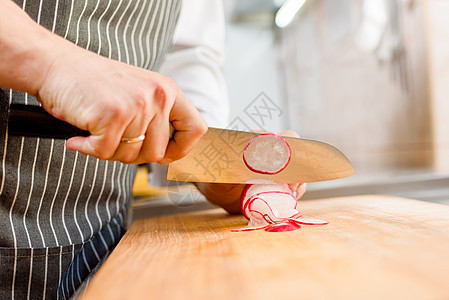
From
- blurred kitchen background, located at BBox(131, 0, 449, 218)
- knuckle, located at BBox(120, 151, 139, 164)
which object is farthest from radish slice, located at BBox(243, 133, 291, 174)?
blurred kitchen background, located at BBox(131, 0, 449, 218)

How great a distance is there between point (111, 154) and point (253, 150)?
0.92 feet

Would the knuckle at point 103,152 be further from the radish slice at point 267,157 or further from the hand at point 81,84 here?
the radish slice at point 267,157

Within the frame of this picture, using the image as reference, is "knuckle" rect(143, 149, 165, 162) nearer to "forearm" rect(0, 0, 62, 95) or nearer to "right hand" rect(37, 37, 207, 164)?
"right hand" rect(37, 37, 207, 164)

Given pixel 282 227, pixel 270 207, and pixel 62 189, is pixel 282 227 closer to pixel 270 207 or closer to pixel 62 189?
pixel 270 207

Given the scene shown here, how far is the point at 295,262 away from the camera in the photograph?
379mm

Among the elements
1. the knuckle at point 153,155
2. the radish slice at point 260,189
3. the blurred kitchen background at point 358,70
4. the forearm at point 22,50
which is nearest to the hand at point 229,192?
the radish slice at point 260,189

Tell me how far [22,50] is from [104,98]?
96 millimetres

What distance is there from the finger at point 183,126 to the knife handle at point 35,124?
12cm

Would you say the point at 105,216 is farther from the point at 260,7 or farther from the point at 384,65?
the point at 384,65

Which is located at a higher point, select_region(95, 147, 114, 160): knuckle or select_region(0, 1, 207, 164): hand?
select_region(0, 1, 207, 164): hand

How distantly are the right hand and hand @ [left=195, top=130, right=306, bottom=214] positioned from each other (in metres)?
0.28

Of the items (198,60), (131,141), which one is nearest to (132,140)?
(131,141)

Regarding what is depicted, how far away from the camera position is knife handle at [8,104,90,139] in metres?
0.47

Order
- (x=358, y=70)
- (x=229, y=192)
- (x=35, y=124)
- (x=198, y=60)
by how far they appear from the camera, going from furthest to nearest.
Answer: (x=358, y=70) → (x=198, y=60) → (x=229, y=192) → (x=35, y=124)
